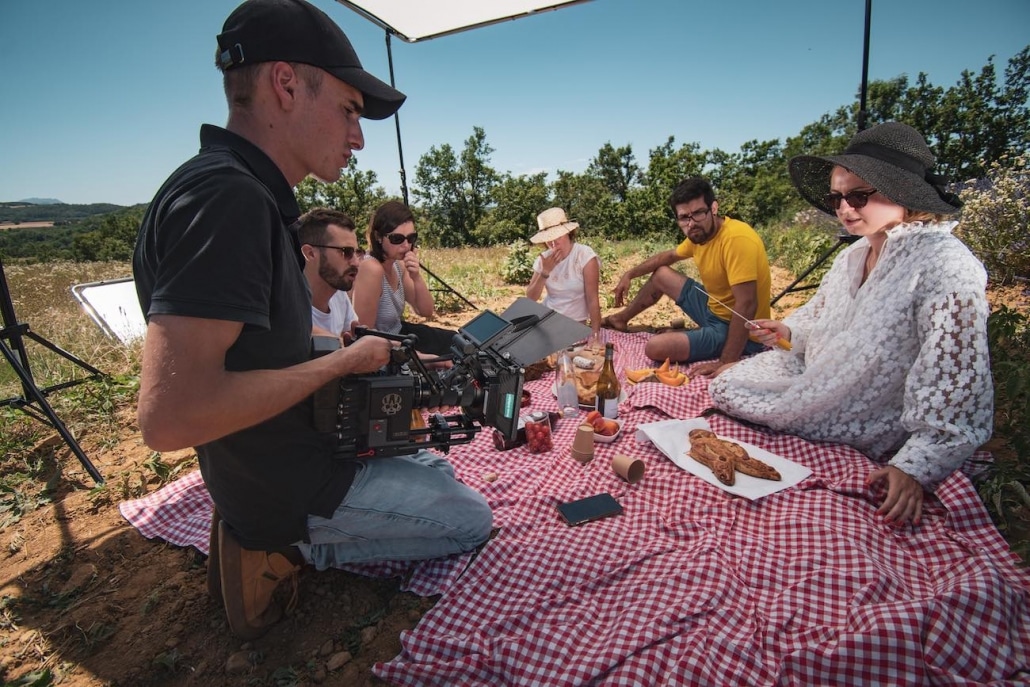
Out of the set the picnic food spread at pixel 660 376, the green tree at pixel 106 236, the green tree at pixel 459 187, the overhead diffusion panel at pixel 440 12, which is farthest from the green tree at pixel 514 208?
the picnic food spread at pixel 660 376

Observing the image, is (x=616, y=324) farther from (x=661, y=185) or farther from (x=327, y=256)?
(x=661, y=185)

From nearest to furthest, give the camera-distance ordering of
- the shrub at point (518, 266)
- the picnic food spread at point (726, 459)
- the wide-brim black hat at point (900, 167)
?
the wide-brim black hat at point (900, 167) → the picnic food spread at point (726, 459) → the shrub at point (518, 266)

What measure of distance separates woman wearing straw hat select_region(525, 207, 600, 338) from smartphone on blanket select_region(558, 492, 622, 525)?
7.72 ft

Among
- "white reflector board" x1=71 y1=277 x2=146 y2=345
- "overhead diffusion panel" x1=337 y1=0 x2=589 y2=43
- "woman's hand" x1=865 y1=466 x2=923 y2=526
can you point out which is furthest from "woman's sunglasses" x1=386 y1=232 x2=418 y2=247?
"woman's hand" x1=865 y1=466 x2=923 y2=526

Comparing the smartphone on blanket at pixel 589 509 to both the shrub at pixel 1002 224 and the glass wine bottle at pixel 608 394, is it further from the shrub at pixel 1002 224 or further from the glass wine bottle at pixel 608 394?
the shrub at pixel 1002 224

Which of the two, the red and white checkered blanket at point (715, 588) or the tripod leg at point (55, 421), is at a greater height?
the tripod leg at point (55, 421)

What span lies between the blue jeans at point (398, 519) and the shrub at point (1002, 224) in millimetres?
6616

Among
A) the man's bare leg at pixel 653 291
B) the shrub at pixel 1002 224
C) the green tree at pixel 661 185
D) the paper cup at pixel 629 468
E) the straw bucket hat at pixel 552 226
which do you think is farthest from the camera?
the green tree at pixel 661 185

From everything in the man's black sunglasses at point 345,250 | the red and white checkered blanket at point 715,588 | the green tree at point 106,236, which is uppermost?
the green tree at point 106,236

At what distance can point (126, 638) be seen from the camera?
6.35 ft

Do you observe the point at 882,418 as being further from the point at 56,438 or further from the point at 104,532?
the point at 56,438

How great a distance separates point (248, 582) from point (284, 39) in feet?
6.11

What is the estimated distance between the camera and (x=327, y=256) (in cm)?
305

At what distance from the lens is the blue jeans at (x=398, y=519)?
1.88 meters
